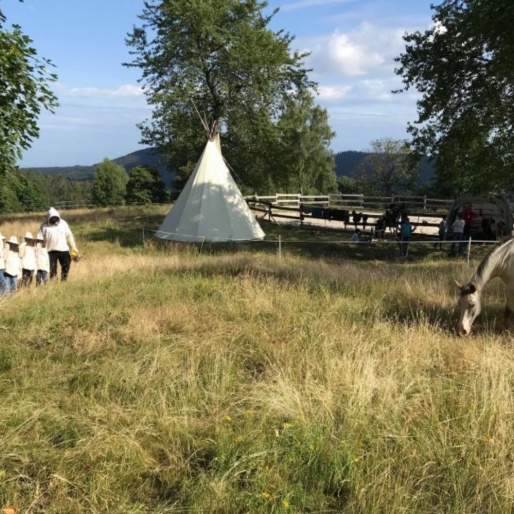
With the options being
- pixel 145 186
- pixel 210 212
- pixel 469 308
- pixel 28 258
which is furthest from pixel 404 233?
pixel 145 186

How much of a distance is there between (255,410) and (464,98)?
15.1 metres

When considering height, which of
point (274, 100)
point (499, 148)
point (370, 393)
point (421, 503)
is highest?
point (274, 100)

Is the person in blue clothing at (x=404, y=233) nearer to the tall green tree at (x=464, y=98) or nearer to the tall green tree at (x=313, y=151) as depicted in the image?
the tall green tree at (x=464, y=98)

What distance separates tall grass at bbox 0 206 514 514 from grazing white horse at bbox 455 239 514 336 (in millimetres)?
280

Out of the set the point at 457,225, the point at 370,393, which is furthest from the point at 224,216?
the point at 370,393

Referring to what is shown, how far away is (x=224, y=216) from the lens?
17.6 metres

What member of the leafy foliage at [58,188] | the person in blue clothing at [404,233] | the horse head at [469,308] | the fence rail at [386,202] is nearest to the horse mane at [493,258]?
the horse head at [469,308]

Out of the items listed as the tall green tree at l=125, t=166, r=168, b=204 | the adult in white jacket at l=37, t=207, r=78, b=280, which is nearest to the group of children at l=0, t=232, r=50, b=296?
the adult in white jacket at l=37, t=207, r=78, b=280

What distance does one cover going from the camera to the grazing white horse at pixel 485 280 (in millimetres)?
5219

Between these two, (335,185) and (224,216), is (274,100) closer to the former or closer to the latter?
(224,216)

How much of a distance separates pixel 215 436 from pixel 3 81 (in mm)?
8409

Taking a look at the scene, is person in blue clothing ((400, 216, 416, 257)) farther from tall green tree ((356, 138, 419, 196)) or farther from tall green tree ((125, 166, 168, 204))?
tall green tree ((125, 166, 168, 204))

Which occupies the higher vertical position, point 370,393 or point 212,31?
point 212,31

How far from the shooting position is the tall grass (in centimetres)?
261
